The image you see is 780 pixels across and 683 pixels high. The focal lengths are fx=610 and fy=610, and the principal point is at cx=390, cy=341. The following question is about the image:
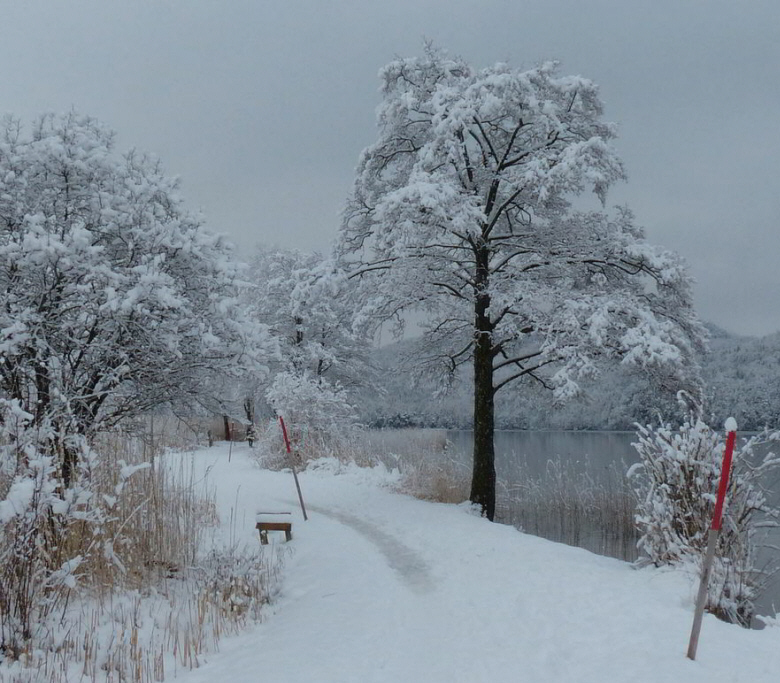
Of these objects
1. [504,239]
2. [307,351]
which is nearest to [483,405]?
[504,239]

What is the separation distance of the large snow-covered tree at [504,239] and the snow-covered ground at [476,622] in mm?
3233

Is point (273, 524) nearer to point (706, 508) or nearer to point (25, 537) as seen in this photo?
point (25, 537)

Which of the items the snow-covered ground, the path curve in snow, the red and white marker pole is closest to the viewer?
the red and white marker pole

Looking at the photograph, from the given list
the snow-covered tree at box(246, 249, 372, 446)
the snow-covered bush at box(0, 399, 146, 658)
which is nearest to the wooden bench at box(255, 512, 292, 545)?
the snow-covered bush at box(0, 399, 146, 658)

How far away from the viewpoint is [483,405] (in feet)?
39.9

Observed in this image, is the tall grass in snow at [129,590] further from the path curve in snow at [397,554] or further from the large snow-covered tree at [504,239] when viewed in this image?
the large snow-covered tree at [504,239]

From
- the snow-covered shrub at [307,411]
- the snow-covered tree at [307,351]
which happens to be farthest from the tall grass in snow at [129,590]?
the snow-covered tree at [307,351]

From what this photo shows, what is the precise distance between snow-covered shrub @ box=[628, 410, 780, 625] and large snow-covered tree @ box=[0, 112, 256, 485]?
492 centimetres

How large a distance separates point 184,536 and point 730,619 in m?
6.09

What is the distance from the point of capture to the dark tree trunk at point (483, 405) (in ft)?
39.4

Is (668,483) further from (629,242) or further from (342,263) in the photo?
(342,263)

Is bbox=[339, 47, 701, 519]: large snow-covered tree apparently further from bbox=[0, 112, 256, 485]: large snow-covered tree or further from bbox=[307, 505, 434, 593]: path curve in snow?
bbox=[0, 112, 256, 485]: large snow-covered tree

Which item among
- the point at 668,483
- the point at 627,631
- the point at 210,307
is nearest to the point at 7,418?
the point at 210,307

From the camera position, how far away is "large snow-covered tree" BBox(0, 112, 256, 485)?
5922 mm
